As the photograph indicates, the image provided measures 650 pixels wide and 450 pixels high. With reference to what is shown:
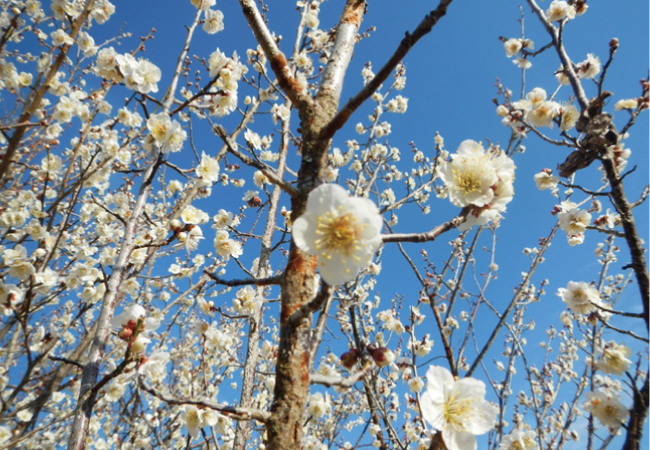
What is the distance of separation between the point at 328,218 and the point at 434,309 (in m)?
1.65

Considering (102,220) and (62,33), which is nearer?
(62,33)

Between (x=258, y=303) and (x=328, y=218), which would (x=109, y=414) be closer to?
(x=258, y=303)

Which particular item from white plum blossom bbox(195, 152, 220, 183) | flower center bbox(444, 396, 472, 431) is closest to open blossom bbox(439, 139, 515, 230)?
flower center bbox(444, 396, 472, 431)

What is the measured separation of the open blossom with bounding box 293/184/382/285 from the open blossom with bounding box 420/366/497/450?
535 mm

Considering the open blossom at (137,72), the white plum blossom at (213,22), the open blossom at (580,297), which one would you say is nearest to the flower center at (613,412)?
the open blossom at (580,297)

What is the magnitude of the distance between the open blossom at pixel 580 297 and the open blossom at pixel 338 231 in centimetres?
234

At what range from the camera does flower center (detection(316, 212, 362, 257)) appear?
1.02 m

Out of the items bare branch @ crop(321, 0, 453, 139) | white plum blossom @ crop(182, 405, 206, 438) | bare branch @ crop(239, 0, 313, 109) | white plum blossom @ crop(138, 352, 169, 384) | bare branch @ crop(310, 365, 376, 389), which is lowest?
white plum blossom @ crop(182, 405, 206, 438)

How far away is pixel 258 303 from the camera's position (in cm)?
300

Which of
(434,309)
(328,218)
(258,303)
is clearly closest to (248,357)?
(258,303)

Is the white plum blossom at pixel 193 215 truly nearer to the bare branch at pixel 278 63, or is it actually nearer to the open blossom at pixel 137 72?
the open blossom at pixel 137 72

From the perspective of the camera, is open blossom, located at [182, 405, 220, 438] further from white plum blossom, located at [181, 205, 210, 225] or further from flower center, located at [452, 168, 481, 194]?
flower center, located at [452, 168, 481, 194]

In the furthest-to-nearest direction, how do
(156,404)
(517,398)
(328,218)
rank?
(517,398), (156,404), (328,218)

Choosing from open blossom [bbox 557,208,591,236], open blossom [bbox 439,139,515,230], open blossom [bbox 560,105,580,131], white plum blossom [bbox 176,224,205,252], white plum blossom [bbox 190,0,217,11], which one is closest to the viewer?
open blossom [bbox 439,139,515,230]
